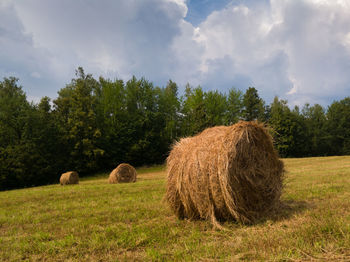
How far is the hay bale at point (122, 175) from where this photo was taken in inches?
666

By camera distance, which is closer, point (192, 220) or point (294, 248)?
point (294, 248)

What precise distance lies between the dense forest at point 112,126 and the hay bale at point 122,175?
8.45 meters

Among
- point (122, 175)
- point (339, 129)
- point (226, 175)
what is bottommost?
point (122, 175)

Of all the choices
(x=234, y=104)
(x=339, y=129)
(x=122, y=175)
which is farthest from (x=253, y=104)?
(x=122, y=175)

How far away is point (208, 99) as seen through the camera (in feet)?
159

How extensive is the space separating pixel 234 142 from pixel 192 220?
2.03m

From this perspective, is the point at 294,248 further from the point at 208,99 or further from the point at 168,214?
the point at 208,99

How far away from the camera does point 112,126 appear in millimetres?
38125

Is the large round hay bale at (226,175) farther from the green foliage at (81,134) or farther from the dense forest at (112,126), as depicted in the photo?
the green foliage at (81,134)

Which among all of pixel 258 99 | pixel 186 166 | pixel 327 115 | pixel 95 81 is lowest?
pixel 186 166

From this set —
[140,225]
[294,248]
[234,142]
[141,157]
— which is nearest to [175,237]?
[140,225]

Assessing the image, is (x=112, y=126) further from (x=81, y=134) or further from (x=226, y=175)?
(x=226, y=175)

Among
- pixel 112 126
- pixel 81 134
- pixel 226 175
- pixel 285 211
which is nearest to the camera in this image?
pixel 226 175

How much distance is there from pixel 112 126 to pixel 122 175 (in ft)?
73.6
